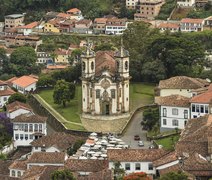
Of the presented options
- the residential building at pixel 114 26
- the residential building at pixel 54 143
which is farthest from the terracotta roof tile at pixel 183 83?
the residential building at pixel 114 26

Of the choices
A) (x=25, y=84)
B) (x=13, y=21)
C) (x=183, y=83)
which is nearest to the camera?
(x=183, y=83)

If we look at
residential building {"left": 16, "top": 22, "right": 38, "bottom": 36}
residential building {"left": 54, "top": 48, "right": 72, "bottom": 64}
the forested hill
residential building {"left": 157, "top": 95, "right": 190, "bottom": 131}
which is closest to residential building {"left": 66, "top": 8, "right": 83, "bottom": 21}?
the forested hill

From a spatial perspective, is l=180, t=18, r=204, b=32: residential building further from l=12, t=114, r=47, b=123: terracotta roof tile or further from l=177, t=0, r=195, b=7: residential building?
l=12, t=114, r=47, b=123: terracotta roof tile

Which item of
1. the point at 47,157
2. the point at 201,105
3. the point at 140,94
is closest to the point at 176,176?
the point at 47,157

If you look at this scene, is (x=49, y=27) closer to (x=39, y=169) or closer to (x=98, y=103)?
(x=98, y=103)

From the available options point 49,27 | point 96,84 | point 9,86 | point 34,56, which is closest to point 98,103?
point 96,84

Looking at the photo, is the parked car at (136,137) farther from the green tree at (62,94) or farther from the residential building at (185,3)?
the residential building at (185,3)

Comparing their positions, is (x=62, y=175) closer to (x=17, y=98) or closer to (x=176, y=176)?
(x=176, y=176)
